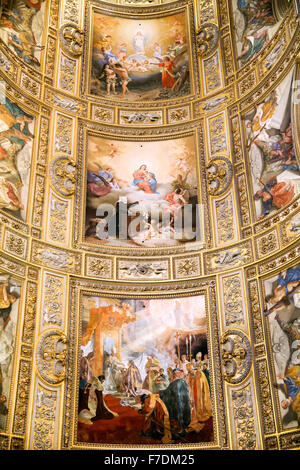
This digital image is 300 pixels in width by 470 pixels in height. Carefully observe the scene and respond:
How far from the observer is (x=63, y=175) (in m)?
18.1

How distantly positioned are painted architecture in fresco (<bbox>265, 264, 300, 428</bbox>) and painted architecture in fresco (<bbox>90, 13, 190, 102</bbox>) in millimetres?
7809

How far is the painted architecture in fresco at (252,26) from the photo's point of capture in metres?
18.4

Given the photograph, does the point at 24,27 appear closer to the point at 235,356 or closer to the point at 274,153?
the point at 274,153

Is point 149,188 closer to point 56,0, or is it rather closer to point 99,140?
point 99,140

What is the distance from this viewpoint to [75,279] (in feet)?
55.6

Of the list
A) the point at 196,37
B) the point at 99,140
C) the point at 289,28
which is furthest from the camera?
the point at 196,37

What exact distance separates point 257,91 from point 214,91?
1.89 meters

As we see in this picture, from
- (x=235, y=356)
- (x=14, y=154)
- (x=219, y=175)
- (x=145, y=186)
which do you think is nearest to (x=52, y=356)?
(x=235, y=356)

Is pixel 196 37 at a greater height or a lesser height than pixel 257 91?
greater

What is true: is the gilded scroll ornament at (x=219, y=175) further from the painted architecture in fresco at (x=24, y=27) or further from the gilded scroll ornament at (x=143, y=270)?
the painted architecture in fresco at (x=24, y=27)

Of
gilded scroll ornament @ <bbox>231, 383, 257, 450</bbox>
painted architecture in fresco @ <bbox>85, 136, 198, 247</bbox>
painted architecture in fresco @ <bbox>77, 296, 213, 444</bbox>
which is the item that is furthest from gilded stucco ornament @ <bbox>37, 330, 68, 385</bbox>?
gilded scroll ornament @ <bbox>231, 383, 257, 450</bbox>

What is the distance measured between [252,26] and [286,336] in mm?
9777
